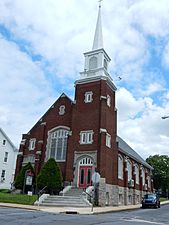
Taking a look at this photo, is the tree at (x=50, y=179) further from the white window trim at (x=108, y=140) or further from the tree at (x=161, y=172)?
the tree at (x=161, y=172)

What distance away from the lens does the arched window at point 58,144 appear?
3447cm

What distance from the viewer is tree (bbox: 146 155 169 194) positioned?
214ft

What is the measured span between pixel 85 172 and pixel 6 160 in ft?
88.3

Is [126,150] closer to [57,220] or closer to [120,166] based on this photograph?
[120,166]

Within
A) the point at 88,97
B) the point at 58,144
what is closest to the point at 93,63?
the point at 88,97

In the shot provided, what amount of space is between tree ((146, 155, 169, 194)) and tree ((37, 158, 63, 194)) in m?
40.8

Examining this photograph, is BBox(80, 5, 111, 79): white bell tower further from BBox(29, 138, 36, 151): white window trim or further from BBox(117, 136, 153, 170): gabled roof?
BBox(29, 138, 36, 151): white window trim

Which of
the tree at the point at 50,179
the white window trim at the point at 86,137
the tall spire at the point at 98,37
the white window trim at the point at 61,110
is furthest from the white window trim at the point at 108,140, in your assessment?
the tall spire at the point at 98,37

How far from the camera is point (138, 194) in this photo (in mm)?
42844

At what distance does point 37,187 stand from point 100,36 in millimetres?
20782

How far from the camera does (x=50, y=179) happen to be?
29.7m

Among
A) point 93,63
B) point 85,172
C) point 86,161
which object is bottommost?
point 85,172

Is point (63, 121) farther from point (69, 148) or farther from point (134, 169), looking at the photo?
point (134, 169)

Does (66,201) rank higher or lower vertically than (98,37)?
lower
